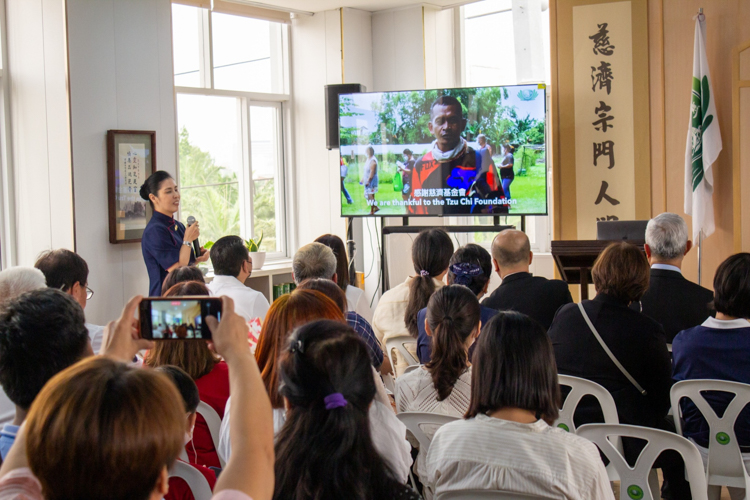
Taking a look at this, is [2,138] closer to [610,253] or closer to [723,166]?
[610,253]

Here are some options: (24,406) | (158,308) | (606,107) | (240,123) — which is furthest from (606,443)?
(240,123)

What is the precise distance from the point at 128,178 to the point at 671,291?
3.77 metres

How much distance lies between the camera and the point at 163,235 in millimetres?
4602

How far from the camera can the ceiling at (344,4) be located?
6191mm

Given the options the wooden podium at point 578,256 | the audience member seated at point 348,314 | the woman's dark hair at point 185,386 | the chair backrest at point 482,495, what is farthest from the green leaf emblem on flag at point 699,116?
the woman's dark hair at point 185,386

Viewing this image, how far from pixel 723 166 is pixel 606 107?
0.97 m

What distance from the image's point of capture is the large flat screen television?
17.4 ft

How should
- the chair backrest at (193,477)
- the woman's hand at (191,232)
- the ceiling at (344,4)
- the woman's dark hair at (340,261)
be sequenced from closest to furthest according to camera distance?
1. the chair backrest at (193,477)
2. the woman's dark hair at (340,261)
3. the woman's hand at (191,232)
4. the ceiling at (344,4)

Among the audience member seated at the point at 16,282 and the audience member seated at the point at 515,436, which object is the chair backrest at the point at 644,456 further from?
the audience member seated at the point at 16,282

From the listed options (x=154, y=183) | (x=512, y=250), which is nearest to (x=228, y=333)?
(x=512, y=250)

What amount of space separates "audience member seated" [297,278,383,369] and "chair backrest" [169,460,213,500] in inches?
34.8

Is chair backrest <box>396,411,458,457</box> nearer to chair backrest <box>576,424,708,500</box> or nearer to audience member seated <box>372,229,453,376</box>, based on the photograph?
chair backrest <box>576,424,708,500</box>

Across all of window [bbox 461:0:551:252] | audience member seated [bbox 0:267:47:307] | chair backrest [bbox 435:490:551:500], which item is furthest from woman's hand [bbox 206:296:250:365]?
window [bbox 461:0:551:252]

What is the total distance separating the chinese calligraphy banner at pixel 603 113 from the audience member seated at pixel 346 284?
2.47 metres
